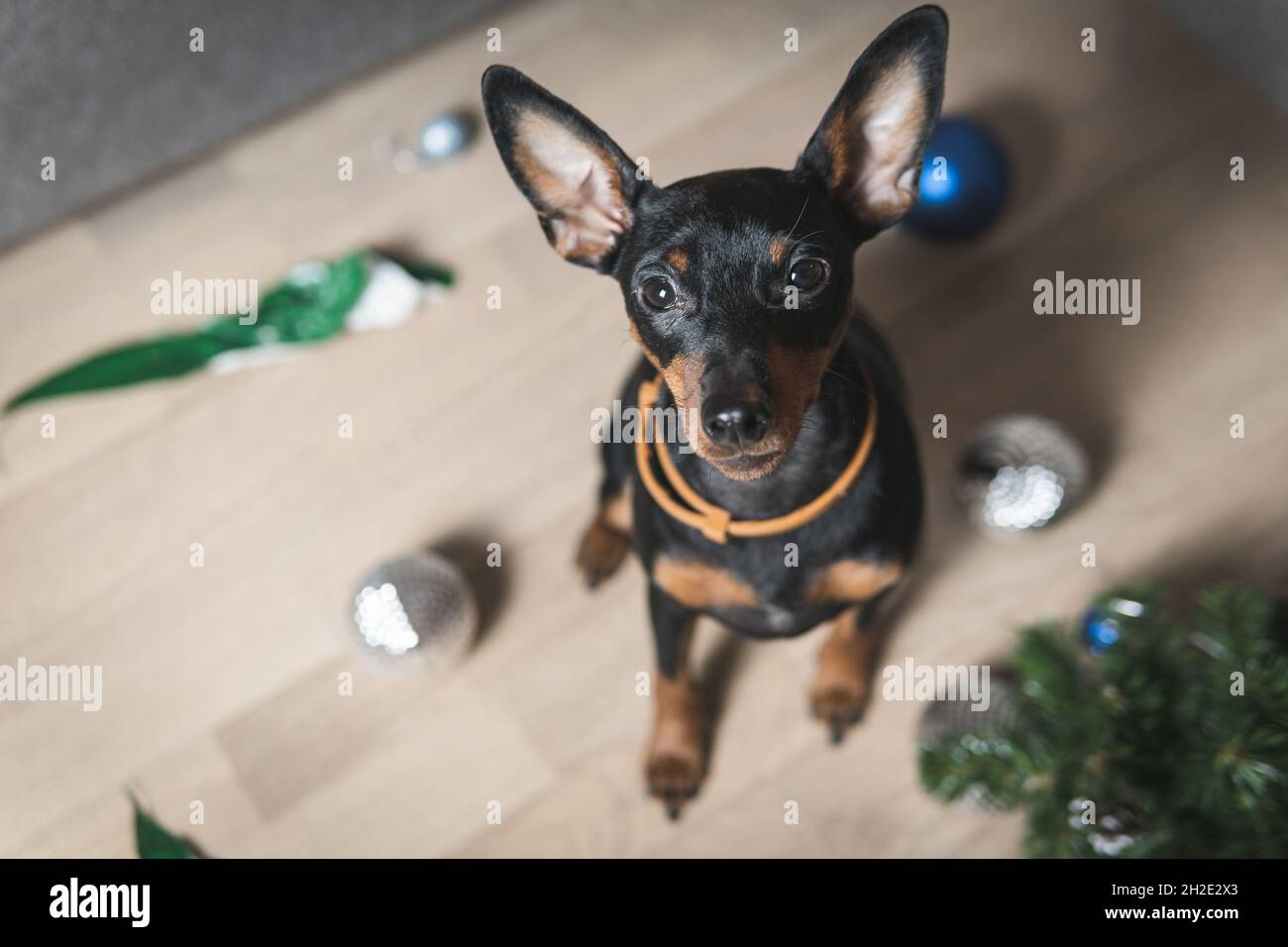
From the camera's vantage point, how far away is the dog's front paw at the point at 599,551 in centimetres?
233

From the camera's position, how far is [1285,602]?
1.97 meters

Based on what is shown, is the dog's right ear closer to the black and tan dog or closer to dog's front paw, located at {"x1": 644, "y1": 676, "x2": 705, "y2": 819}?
the black and tan dog

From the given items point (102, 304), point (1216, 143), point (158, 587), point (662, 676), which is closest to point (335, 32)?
point (102, 304)

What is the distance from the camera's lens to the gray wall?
238 cm

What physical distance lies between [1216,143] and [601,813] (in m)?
2.13

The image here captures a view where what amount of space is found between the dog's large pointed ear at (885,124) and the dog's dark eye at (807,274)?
143mm

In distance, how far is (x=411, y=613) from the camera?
83.0 inches

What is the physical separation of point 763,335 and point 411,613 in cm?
101

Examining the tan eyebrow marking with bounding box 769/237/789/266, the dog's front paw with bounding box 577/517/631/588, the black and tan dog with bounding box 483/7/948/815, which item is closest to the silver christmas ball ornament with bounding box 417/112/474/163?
the dog's front paw with bounding box 577/517/631/588

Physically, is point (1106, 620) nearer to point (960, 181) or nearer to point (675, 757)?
point (675, 757)

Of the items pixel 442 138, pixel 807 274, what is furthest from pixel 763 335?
pixel 442 138

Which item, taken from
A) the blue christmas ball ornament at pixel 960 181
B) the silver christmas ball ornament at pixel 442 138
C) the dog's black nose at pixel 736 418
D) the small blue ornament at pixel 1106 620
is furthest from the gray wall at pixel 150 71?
the small blue ornament at pixel 1106 620

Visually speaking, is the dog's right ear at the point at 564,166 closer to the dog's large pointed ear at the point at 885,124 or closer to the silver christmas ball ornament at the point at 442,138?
the dog's large pointed ear at the point at 885,124
